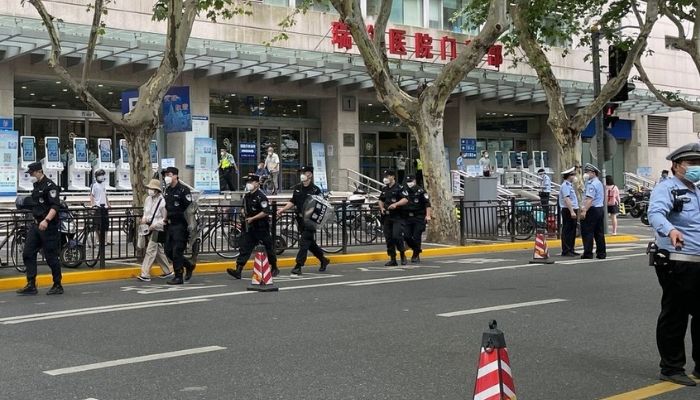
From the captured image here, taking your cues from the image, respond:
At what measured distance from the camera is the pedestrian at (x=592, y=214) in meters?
15.3

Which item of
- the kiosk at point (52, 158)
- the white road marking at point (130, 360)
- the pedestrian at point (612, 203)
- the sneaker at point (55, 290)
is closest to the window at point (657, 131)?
the pedestrian at point (612, 203)

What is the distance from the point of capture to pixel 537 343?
289 inches

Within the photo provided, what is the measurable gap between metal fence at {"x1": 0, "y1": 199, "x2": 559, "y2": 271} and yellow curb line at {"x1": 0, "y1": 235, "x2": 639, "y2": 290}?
1.56 feet

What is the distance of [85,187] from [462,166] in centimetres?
1519

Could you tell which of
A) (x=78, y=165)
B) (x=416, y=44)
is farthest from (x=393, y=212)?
(x=416, y=44)

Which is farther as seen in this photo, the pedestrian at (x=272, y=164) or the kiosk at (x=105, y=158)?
the pedestrian at (x=272, y=164)

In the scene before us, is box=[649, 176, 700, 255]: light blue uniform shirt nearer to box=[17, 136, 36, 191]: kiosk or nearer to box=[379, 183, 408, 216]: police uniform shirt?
box=[379, 183, 408, 216]: police uniform shirt

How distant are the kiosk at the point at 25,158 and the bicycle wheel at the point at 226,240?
882cm

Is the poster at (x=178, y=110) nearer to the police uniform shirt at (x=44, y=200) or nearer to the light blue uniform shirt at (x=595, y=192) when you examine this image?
the police uniform shirt at (x=44, y=200)

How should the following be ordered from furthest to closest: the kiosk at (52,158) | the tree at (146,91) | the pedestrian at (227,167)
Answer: the pedestrian at (227,167) → the kiosk at (52,158) → the tree at (146,91)

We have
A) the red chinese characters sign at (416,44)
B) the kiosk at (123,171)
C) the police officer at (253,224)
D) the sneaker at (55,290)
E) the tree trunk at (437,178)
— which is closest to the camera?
the sneaker at (55,290)

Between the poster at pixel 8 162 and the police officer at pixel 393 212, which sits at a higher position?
the poster at pixel 8 162

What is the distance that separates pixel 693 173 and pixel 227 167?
20.1 meters

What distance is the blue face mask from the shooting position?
5.87m
